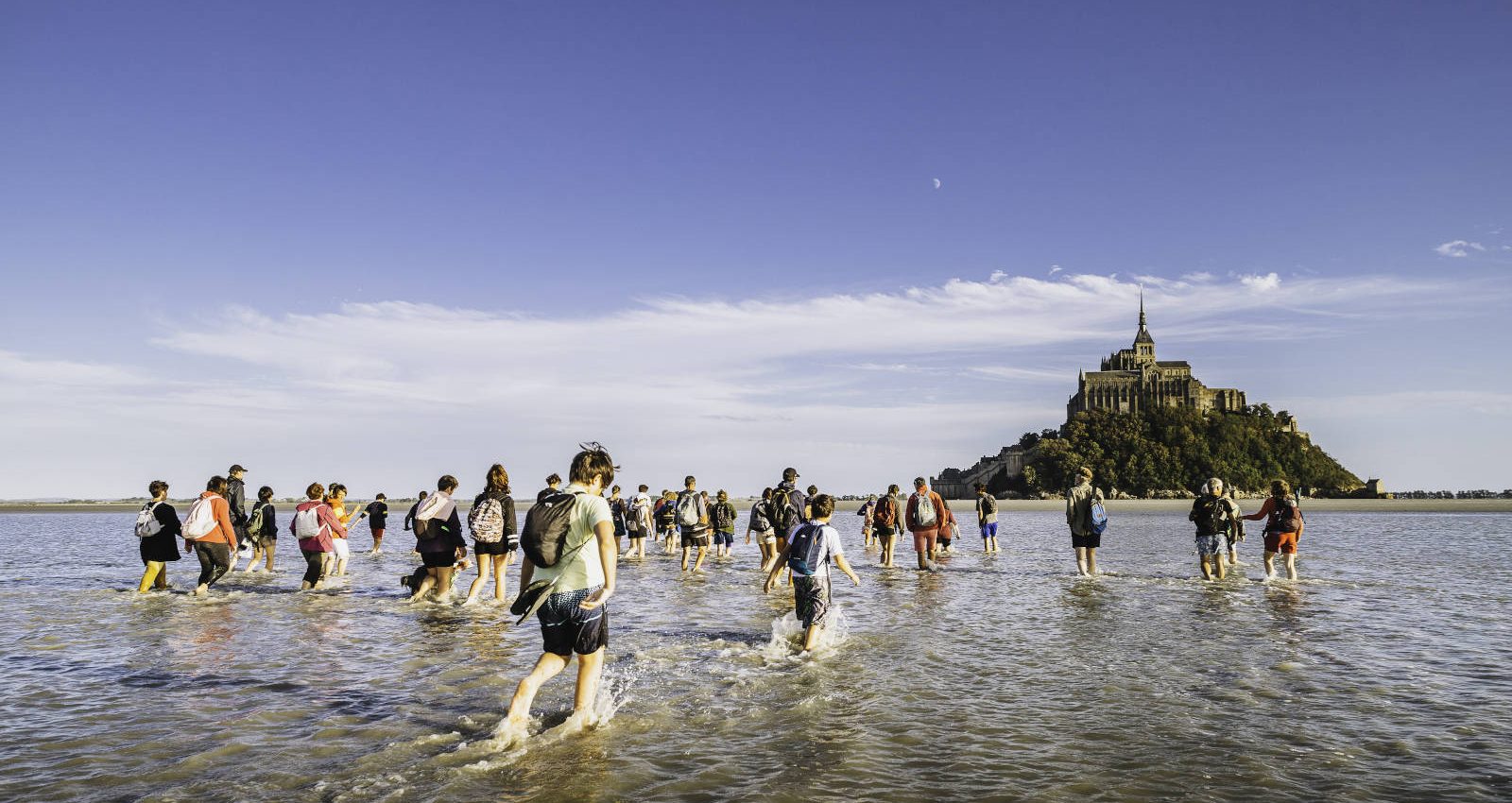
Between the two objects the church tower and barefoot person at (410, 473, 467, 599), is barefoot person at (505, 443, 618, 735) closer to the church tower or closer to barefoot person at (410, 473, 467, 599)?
barefoot person at (410, 473, 467, 599)

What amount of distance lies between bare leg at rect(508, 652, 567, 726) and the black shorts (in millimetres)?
67

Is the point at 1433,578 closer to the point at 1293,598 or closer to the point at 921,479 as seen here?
the point at 1293,598

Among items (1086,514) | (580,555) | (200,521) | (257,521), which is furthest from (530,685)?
(257,521)

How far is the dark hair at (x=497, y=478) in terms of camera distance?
13.1 meters

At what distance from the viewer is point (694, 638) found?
11227 mm

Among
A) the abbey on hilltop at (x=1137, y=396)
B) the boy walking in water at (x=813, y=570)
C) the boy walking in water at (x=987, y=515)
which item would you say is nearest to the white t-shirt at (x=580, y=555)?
the boy walking in water at (x=813, y=570)

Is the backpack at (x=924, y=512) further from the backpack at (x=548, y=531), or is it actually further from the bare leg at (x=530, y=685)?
the backpack at (x=548, y=531)

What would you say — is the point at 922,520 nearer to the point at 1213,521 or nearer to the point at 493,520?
the point at 1213,521

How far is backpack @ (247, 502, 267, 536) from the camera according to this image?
68.8ft

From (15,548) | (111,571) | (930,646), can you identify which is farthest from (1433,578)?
(15,548)

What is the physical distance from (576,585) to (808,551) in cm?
439

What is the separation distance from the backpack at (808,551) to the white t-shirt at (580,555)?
4225 millimetres

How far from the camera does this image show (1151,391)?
14025cm

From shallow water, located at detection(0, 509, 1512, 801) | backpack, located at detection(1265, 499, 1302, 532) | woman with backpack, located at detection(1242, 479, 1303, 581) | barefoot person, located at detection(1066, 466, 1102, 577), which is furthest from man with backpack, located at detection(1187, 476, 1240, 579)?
shallow water, located at detection(0, 509, 1512, 801)
